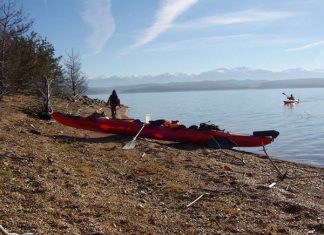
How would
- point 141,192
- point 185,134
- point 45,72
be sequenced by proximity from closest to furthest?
1. point 141,192
2. point 185,134
3. point 45,72

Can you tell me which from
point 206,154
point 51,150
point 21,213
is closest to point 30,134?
point 51,150

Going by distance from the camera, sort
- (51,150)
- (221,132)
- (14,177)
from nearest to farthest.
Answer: (14,177), (51,150), (221,132)

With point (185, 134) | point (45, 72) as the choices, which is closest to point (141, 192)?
point (185, 134)

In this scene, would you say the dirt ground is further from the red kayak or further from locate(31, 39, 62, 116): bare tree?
locate(31, 39, 62, 116): bare tree

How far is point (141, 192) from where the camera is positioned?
39.6 ft

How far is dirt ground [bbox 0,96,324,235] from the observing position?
933 cm

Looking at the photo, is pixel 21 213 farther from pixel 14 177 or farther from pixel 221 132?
pixel 221 132

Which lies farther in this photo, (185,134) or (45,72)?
(45,72)

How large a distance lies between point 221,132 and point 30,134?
9109 mm

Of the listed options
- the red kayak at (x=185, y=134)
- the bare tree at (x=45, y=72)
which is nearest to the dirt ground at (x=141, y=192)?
the red kayak at (x=185, y=134)

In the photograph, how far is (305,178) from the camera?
16500 mm

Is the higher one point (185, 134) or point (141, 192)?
point (185, 134)

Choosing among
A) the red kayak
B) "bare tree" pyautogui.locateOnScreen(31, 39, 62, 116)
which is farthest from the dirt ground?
"bare tree" pyautogui.locateOnScreen(31, 39, 62, 116)

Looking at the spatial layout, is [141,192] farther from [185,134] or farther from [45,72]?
[45,72]
